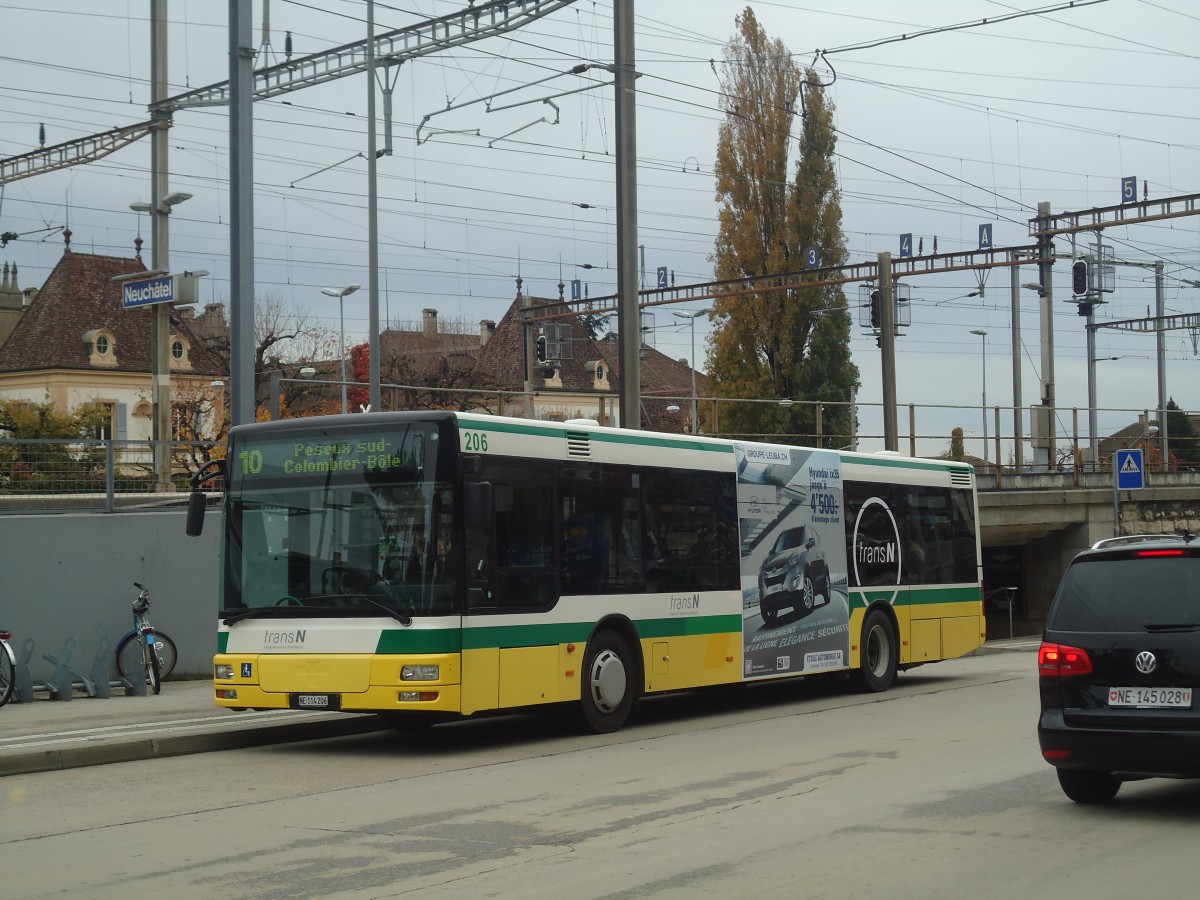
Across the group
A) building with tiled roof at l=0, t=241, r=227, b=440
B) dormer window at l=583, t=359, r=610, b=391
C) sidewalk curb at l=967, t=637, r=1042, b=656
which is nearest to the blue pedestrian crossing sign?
sidewalk curb at l=967, t=637, r=1042, b=656

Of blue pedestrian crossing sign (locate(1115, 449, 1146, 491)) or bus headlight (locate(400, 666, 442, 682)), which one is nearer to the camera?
bus headlight (locate(400, 666, 442, 682))

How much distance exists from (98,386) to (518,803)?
70914mm

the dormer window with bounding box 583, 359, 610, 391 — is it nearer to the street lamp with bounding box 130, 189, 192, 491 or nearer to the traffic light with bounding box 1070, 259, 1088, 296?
the traffic light with bounding box 1070, 259, 1088, 296

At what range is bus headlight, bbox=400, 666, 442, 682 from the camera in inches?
483

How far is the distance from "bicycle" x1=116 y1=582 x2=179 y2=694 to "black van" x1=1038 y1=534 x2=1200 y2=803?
460 inches

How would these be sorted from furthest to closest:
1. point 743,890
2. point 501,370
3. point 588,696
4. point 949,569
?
1. point 501,370
2. point 949,569
3. point 588,696
4. point 743,890

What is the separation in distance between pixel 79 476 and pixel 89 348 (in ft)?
199

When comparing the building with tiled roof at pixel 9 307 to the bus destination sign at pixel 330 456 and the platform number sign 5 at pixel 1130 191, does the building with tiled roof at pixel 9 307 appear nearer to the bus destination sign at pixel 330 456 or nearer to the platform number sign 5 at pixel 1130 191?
the platform number sign 5 at pixel 1130 191

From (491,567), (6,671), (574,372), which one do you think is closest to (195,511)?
(491,567)

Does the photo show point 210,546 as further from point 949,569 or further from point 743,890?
point 743,890

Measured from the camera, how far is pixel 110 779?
37.8ft

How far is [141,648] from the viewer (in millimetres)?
17953

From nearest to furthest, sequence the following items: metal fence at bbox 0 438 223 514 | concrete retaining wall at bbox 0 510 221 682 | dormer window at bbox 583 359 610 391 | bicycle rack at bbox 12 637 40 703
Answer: bicycle rack at bbox 12 637 40 703, concrete retaining wall at bbox 0 510 221 682, metal fence at bbox 0 438 223 514, dormer window at bbox 583 359 610 391

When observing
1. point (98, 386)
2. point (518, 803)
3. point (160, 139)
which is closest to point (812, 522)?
point (518, 803)
